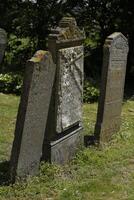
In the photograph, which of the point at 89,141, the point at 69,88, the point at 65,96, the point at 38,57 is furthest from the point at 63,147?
the point at 38,57

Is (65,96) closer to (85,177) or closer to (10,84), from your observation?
(85,177)

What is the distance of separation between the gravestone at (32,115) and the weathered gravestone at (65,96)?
0.96 feet

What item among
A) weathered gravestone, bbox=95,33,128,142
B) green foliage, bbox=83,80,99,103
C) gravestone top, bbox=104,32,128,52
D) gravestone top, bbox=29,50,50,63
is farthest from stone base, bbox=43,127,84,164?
green foliage, bbox=83,80,99,103

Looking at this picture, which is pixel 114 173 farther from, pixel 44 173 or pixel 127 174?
pixel 44 173

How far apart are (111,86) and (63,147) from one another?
1872mm

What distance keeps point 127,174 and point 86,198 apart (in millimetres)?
1214

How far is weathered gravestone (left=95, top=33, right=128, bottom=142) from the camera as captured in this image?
8.74 m

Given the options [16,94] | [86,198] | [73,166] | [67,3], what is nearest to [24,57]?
[67,3]

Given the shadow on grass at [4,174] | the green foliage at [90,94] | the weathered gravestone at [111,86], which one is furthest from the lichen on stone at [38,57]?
the green foliage at [90,94]

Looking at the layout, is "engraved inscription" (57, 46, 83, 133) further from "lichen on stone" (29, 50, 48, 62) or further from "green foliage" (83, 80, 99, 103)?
"green foliage" (83, 80, 99, 103)

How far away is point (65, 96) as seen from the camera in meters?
7.54

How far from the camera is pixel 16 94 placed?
1302 cm

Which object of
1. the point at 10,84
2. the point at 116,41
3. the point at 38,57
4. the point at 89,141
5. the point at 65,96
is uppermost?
the point at 116,41

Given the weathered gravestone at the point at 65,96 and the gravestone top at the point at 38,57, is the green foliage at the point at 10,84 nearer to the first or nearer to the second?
the weathered gravestone at the point at 65,96
